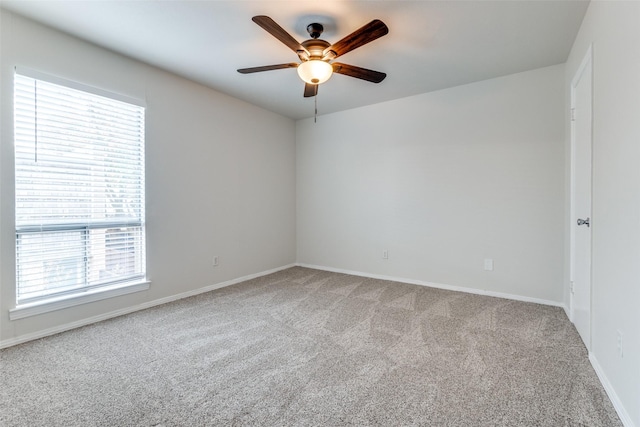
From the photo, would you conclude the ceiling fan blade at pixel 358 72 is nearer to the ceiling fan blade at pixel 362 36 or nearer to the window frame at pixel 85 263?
the ceiling fan blade at pixel 362 36

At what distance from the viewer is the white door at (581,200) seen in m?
2.18

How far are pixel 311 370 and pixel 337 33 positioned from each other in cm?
267

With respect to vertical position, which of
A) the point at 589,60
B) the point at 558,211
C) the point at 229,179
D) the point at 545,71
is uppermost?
the point at 545,71

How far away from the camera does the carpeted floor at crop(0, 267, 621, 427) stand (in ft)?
5.01

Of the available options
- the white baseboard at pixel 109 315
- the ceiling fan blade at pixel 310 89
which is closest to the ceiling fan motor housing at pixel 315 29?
the ceiling fan blade at pixel 310 89

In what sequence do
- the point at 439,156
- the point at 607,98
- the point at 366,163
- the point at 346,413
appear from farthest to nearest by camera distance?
the point at 366,163 → the point at 439,156 → the point at 607,98 → the point at 346,413

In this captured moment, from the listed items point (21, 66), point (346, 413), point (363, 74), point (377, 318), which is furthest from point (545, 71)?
point (21, 66)

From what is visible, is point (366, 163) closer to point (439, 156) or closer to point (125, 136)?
point (439, 156)

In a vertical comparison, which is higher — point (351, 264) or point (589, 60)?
point (589, 60)

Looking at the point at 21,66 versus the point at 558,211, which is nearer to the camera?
the point at 21,66

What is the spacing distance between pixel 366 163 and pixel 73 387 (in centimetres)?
389

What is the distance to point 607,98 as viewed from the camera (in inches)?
69.4

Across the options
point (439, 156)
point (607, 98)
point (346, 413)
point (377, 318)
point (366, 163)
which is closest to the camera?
point (346, 413)

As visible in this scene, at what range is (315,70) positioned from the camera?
2.23 metres
